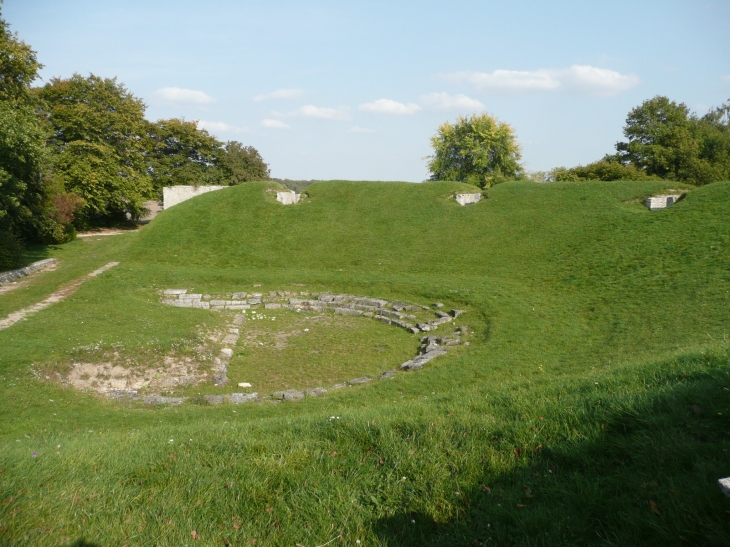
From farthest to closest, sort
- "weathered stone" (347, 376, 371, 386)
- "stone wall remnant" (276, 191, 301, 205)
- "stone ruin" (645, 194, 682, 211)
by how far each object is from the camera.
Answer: "stone wall remnant" (276, 191, 301, 205), "stone ruin" (645, 194, 682, 211), "weathered stone" (347, 376, 371, 386)

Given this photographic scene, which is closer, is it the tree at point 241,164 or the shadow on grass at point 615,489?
the shadow on grass at point 615,489

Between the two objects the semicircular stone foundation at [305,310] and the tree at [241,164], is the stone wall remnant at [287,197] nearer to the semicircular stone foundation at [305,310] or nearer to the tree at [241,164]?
the semicircular stone foundation at [305,310]

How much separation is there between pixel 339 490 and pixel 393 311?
14.0m

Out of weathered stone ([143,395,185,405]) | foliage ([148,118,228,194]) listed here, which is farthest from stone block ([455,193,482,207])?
foliage ([148,118,228,194])

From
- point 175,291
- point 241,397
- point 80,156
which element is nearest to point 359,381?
point 241,397

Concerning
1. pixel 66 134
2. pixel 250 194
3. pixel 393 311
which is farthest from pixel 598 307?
pixel 66 134

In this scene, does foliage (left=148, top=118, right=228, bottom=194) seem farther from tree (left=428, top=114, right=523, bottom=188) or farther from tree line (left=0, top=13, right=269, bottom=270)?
tree (left=428, top=114, right=523, bottom=188)

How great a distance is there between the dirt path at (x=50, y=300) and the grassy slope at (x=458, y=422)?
57 cm

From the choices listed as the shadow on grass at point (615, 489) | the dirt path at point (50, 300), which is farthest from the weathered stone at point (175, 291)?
the shadow on grass at point (615, 489)

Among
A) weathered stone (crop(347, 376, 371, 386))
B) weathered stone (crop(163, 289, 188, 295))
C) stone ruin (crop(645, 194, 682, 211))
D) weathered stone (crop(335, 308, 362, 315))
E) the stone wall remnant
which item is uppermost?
the stone wall remnant

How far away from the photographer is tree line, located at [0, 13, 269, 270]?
21.2 metres

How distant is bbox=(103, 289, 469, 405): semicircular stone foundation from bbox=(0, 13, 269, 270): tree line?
28.7 feet

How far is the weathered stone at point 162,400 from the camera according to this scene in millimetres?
10672

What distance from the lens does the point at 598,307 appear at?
51.5ft
